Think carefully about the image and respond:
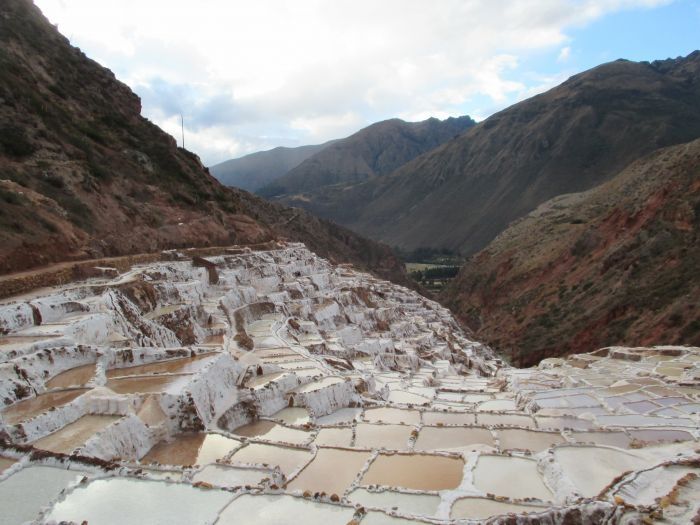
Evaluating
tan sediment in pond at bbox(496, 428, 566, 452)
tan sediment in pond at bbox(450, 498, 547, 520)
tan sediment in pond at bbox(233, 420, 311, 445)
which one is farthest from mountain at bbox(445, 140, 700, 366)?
tan sediment in pond at bbox(450, 498, 547, 520)

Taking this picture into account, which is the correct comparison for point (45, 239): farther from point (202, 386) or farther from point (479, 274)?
point (479, 274)

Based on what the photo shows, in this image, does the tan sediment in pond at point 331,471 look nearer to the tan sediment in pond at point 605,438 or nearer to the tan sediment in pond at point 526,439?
the tan sediment in pond at point 526,439

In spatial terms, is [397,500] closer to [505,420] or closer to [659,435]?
[505,420]

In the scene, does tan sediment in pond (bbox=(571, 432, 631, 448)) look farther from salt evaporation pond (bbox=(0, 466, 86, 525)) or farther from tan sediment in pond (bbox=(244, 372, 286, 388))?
Answer: salt evaporation pond (bbox=(0, 466, 86, 525))

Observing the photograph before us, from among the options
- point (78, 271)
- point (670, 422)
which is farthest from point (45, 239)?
point (670, 422)

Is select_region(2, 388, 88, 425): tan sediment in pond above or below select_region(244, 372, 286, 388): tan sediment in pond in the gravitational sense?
above

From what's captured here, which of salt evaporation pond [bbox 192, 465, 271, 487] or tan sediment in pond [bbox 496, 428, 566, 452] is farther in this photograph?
tan sediment in pond [bbox 496, 428, 566, 452]
